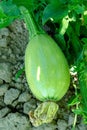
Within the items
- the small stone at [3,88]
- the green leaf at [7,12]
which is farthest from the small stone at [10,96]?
the green leaf at [7,12]

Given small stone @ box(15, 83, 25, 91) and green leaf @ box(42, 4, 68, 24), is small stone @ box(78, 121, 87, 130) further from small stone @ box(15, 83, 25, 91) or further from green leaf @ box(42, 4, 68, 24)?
green leaf @ box(42, 4, 68, 24)

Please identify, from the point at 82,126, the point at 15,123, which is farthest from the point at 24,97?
the point at 82,126

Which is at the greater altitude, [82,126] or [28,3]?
[28,3]

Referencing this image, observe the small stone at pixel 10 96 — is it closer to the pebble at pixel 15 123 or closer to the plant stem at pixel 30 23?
the pebble at pixel 15 123

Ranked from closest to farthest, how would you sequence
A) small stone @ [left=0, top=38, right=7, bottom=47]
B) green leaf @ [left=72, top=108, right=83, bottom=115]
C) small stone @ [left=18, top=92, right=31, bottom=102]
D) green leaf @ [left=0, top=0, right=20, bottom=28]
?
1. green leaf @ [left=72, top=108, right=83, bottom=115]
2. green leaf @ [left=0, top=0, right=20, bottom=28]
3. small stone @ [left=18, top=92, right=31, bottom=102]
4. small stone @ [left=0, top=38, right=7, bottom=47]

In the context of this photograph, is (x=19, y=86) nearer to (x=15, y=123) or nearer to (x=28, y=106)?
(x=28, y=106)

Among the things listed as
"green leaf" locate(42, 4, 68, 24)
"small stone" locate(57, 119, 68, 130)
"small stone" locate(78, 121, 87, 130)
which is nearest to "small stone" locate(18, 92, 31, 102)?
"small stone" locate(57, 119, 68, 130)
